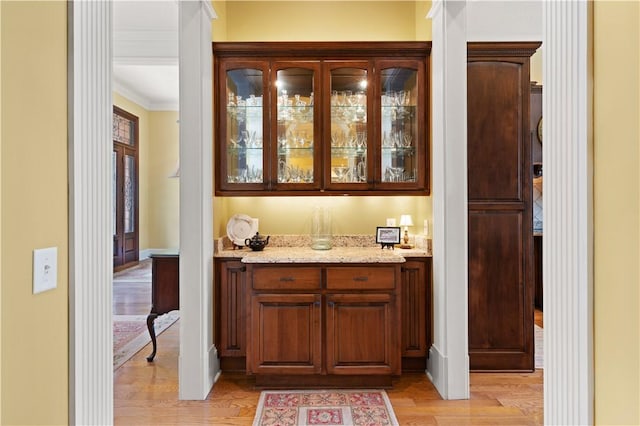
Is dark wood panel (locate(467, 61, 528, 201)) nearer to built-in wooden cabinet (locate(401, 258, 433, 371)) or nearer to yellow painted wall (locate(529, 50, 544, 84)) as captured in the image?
built-in wooden cabinet (locate(401, 258, 433, 371))

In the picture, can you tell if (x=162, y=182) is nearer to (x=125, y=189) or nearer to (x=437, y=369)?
(x=125, y=189)

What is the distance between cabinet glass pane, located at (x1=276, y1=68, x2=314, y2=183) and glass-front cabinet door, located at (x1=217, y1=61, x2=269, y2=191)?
0.41 feet

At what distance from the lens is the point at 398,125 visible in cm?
334

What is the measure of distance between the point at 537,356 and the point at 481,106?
2.14 metres

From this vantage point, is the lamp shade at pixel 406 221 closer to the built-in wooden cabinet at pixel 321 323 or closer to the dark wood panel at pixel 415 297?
the dark wood panel at pixel 415 297

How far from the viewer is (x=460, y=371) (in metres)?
2.86

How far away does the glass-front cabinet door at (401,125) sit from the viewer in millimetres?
3262

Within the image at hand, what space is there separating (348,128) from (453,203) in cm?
101

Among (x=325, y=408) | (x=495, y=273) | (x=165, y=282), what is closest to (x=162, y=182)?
(x=165, y=282)

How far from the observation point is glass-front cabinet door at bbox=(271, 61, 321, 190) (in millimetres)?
3283
